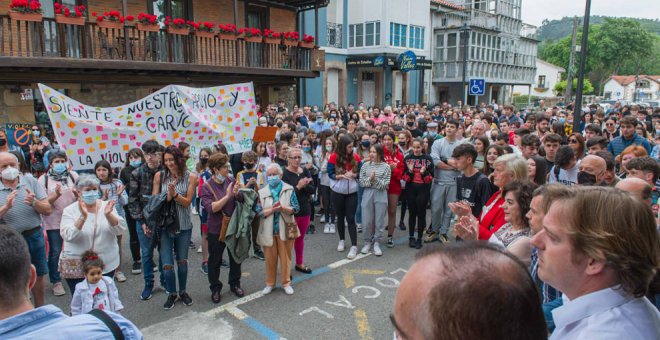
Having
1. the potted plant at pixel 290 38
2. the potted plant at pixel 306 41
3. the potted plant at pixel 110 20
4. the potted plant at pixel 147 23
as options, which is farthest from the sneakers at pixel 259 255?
the potted plant at pixel 306 41

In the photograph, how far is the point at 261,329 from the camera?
4.69 metres

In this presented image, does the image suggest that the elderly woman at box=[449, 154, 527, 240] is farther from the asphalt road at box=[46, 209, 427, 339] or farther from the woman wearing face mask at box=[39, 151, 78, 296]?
the woman wearing face mask at box=[39, 151, 78, 296]

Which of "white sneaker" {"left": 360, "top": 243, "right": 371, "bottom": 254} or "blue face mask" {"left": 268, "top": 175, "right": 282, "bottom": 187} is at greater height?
"blue face mask" {"left": 268, "top": 175, "right": 282, "bottom": 187}

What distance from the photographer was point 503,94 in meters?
41.0

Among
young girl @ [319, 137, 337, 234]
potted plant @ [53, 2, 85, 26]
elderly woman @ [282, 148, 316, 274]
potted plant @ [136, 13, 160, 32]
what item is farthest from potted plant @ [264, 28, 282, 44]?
elderly woman @ [282, 148, 316, 274]

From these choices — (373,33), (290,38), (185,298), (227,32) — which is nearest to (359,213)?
(185,298)

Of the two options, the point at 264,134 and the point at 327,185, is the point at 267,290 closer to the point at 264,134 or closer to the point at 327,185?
the point at 327,185

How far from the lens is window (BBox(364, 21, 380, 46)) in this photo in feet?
85.1

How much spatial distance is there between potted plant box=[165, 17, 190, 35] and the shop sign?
14.6 m

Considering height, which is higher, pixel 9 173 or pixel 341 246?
pixel 9 173

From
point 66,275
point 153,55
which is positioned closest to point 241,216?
point 66,275

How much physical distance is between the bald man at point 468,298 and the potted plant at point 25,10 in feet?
41.5

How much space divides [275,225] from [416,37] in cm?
2507

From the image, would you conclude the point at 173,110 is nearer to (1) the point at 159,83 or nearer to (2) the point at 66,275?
(2) the point at 66,275
